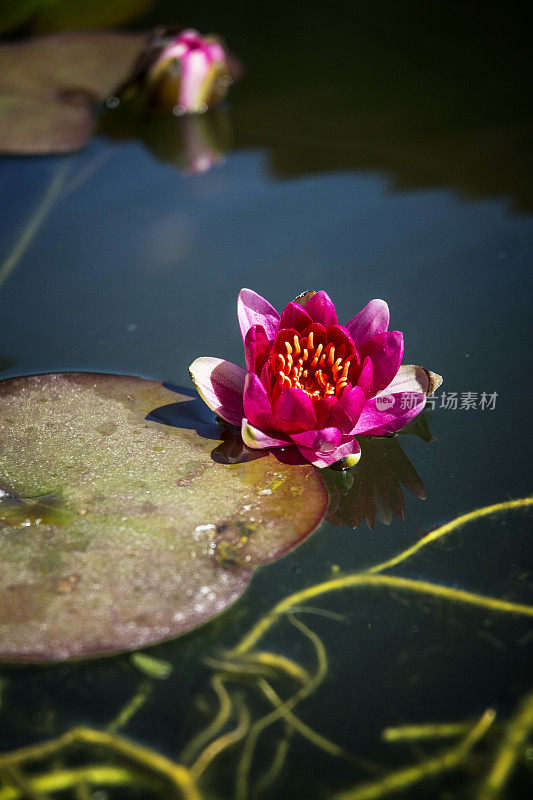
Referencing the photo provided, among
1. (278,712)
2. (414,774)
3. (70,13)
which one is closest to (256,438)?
(278,712)

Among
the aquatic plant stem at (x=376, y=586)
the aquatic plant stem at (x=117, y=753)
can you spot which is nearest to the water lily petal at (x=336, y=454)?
the aquatic plant stem at (x=376, y=586)

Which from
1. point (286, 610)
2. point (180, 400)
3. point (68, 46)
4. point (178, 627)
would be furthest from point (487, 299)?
point (68, 46)

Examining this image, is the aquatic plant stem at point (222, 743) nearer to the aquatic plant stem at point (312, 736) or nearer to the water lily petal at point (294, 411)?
the aquatic plant stem at point (312, 736)

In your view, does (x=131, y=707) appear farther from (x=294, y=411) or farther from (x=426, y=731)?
(x=294, y=411)

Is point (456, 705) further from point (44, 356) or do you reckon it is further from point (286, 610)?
point (44, 356)

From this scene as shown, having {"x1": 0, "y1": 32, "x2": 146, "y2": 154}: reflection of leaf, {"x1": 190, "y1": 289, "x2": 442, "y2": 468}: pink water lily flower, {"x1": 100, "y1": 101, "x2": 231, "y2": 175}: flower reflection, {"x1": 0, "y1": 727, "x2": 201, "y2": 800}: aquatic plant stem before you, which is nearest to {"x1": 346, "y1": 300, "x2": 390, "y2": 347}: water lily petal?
{"x1": 190, "y1": 289, "x2": 442, "y2": 468}: pink water lily flower

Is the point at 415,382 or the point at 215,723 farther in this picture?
the point at 415,382
